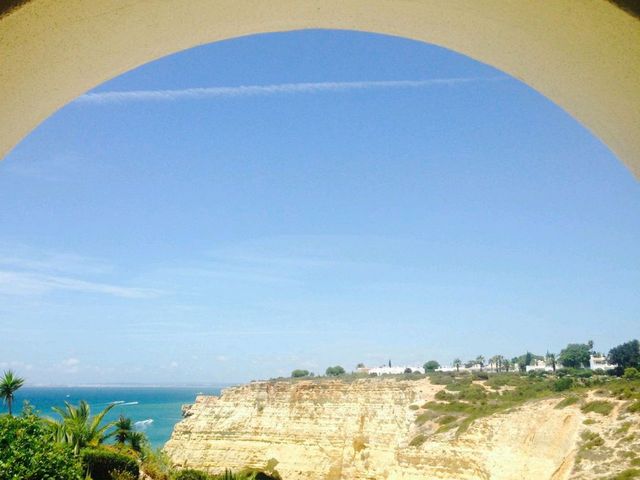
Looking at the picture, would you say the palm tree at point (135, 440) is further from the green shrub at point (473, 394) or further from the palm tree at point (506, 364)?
the palm tree at point (506, 364)

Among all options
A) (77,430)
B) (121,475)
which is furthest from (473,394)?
(77,430)

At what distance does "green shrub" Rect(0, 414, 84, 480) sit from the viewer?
12.7m

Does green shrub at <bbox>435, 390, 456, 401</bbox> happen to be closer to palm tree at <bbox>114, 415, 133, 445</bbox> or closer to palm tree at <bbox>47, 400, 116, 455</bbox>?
palm tree at <bbox>114, 415, 133, 445</bbox>

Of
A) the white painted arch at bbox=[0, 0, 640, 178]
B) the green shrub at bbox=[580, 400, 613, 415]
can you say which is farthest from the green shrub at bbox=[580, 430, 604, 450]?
the white painted arch at bbox=[0, 0, 640, 178]

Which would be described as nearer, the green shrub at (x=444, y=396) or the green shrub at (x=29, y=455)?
the green shrub at (x=29, y=455)

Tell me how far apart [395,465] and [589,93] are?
38593 millimetres

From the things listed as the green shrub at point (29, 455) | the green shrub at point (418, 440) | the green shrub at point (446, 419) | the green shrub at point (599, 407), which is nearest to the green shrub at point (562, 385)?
the green shrub at point (599, 407)

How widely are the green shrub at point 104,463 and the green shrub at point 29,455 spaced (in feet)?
22.8

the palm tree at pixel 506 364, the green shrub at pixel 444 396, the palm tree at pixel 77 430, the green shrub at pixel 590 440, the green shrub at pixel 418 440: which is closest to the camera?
the palm tree at pixel 77 430

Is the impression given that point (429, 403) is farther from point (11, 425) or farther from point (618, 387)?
point (11, 425)

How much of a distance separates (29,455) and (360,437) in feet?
102

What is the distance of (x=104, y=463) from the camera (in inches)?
875

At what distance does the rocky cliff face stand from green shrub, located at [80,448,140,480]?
49.7 feet

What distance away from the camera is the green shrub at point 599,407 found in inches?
1216
